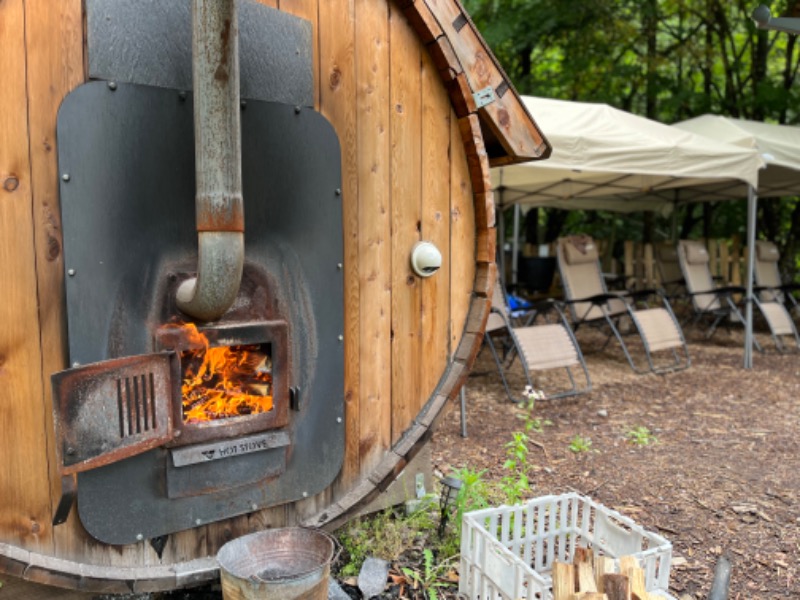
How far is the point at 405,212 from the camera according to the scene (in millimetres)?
2412

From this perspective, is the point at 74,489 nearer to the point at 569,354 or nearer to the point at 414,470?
the point at 414,470

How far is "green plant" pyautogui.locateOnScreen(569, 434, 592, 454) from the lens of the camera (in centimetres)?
446

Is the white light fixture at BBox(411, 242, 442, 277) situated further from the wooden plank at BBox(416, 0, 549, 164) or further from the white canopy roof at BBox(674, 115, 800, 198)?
the white canopy roof at BBox(674, 115, 800, 198)

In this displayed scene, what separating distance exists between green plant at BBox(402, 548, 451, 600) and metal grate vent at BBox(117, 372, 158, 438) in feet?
4.22

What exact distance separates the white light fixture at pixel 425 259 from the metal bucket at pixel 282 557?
101 centimetres

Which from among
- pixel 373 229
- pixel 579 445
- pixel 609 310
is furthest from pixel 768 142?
pixel 373 229

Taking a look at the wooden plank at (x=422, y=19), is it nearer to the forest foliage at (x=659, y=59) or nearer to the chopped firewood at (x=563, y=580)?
the chopped firewood at (x=563, y=580)

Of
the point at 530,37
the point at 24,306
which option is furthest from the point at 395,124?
the point at 530,37

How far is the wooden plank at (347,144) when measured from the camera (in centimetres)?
220

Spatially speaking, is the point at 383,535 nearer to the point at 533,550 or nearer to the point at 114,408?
the point at 533,550

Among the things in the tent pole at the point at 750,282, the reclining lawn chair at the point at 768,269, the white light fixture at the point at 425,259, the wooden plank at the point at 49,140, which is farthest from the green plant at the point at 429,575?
the reclining lawn chair at the point at 768,269

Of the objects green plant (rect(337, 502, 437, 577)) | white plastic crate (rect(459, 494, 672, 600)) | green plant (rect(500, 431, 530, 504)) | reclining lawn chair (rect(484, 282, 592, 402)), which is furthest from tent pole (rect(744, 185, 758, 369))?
green plant (rect(337, 502, 437, 577))

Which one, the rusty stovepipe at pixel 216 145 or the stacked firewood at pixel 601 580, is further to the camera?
the stacked firewood at pixel 601 580

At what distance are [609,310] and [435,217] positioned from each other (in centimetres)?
627
